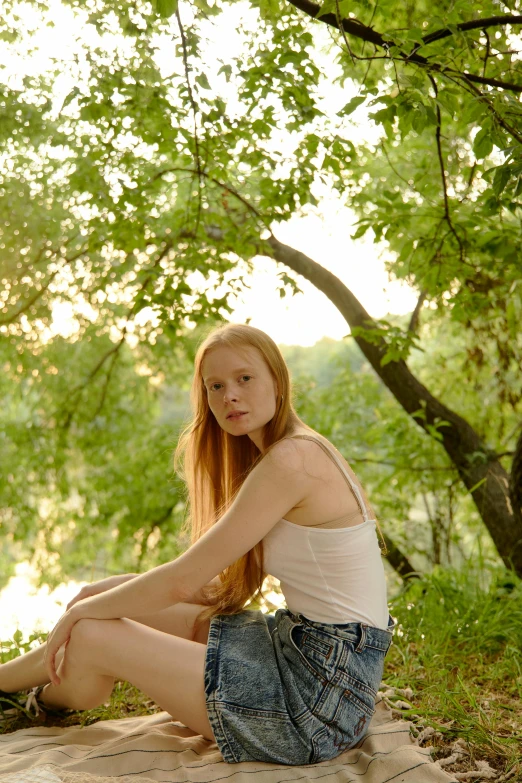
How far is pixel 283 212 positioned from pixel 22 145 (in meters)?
2.04

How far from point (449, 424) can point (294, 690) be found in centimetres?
268

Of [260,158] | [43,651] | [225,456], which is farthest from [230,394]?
[260,158]

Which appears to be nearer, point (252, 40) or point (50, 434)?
point (252, 40)

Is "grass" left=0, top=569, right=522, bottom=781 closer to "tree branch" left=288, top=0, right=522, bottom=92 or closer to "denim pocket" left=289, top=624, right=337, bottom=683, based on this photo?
"denim pocket" left=289, top=624, right=337, bottom=683

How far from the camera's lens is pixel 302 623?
2014 millimetres

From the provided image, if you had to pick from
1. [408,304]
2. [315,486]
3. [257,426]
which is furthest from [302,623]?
[408,304]

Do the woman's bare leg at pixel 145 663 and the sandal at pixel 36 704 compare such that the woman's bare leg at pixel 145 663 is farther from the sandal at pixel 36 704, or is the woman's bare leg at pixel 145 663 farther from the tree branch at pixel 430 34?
the tree branch at pixel 430 34

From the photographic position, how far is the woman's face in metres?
2.13

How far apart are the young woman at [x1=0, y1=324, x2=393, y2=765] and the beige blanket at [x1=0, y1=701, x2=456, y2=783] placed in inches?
2.2

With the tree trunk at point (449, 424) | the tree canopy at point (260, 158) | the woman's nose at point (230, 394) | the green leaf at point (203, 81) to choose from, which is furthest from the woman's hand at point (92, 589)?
the tree trunk at point (449, 424)

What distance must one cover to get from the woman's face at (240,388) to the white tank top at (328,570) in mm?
182

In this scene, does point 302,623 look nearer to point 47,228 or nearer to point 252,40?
point 252,40

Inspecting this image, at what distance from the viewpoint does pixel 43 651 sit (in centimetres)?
215

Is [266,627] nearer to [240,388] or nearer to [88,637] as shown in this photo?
[88,637]
